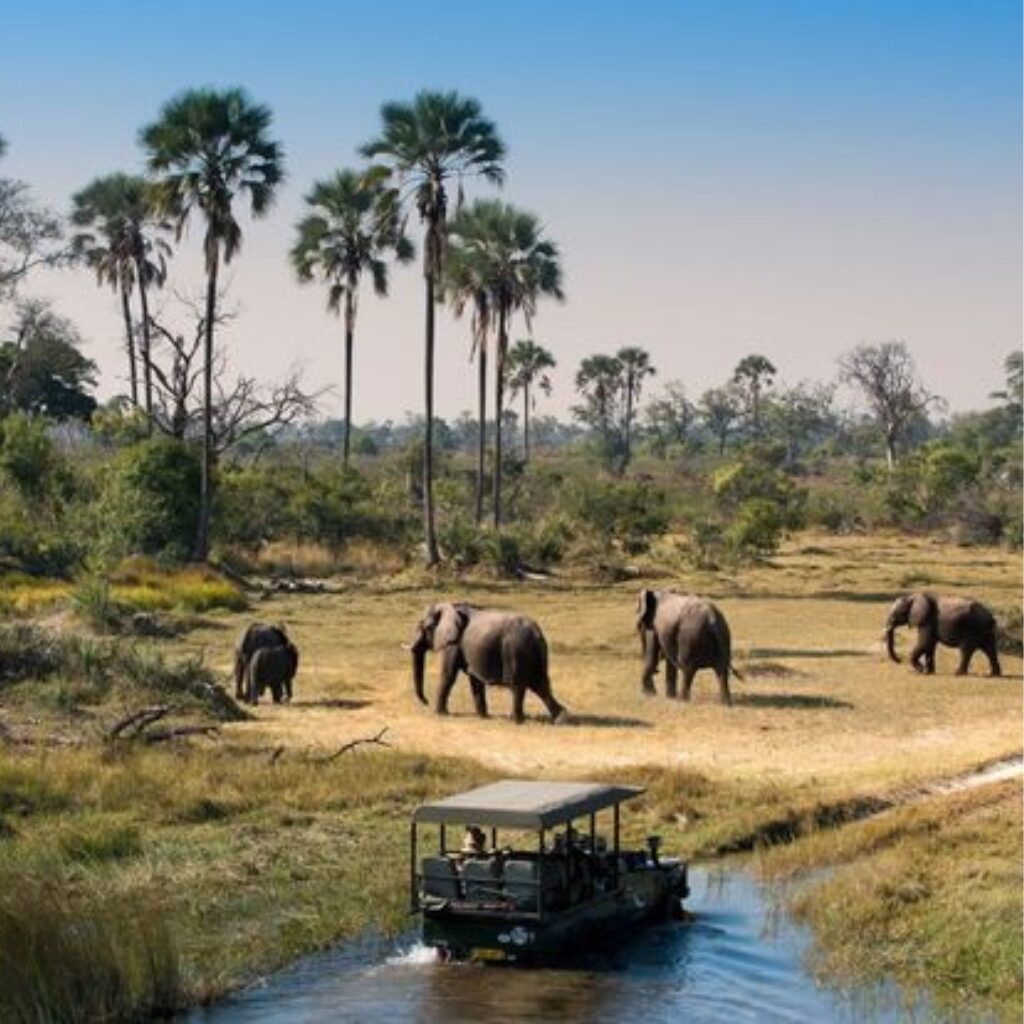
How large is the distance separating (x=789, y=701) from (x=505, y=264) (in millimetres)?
36460

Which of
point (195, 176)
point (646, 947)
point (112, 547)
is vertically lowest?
point (646, 947)

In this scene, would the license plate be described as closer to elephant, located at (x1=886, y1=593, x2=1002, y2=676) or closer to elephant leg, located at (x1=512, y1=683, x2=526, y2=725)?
elephant leg, located at (x1=512, y1=683, x2=526, y2=725)

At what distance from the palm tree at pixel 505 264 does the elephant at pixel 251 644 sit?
34000 mm

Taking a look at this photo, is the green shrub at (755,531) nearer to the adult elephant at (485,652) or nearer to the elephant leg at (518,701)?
the adult elephant at (485,652)

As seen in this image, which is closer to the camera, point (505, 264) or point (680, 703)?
point (680, 703)

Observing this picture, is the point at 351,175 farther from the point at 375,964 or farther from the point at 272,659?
the point at 375,964

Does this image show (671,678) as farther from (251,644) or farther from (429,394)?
(429,394)

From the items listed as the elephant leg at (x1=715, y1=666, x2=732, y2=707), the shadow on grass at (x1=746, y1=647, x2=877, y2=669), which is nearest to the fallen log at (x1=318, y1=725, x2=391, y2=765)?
the elephant leg at (x1=715, y1=666, x2=732, y2=707)

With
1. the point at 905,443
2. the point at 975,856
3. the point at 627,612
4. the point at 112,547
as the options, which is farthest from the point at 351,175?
the point at 905,443

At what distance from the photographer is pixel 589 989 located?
14555 mm

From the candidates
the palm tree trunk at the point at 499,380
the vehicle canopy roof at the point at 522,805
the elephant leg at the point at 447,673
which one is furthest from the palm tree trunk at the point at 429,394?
the vehicle canopy roof at the point at 522,805

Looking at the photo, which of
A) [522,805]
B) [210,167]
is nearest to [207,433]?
[210,167]

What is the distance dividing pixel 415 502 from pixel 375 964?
5602 centimetres

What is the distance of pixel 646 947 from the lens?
16109 mm
